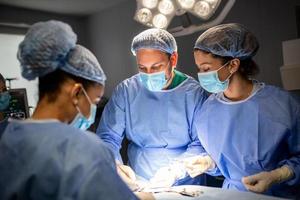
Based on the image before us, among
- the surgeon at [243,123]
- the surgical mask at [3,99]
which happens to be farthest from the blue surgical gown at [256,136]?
the surgical mask at [3,99]

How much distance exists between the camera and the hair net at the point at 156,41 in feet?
6.51

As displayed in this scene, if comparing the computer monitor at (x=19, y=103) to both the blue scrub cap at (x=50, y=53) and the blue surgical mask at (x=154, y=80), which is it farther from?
the blue scrub cap at (x=50, y=53)

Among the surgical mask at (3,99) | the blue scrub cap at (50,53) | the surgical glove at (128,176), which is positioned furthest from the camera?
the surgical mask at (3,99)

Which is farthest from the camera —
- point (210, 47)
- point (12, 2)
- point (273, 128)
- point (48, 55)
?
point (12, 2)

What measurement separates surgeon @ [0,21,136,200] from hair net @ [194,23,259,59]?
79 cm

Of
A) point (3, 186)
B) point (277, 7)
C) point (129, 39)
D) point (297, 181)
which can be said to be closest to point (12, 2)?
point (129, 39)

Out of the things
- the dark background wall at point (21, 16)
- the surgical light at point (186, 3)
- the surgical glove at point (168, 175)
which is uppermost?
the dark background wall at point (21, 16)

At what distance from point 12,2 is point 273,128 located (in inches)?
95.4

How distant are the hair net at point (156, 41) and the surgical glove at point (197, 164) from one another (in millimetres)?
678

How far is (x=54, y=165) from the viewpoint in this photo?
91 centimetres

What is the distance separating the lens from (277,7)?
2.18 meters

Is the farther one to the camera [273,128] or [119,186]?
[273,128]

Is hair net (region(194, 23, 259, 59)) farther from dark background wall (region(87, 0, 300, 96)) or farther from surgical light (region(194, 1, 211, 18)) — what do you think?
dark background wall (region(87, 0, 300, 96))

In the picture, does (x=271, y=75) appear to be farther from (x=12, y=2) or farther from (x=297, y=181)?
(x=12, y=2)
